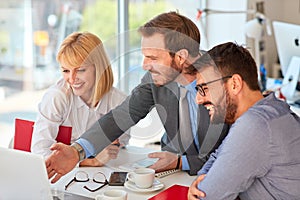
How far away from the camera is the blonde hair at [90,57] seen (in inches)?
84.0

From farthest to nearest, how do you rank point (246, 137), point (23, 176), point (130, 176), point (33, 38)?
point (33, 38) → point (130, 176) → point (23, 176) → point (246, 137)

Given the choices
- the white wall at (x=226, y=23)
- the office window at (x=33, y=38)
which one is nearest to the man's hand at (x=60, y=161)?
the office window at (x=33, y=38)

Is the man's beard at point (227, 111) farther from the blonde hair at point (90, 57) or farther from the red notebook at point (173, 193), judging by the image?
the blonde hair at point (90, 57)

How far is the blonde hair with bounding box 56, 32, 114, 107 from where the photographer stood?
2.13 metres

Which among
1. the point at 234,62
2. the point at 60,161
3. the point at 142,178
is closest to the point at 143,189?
the point at 142,178

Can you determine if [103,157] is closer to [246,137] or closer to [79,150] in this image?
[79,150]

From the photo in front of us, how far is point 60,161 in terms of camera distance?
1.90 metres

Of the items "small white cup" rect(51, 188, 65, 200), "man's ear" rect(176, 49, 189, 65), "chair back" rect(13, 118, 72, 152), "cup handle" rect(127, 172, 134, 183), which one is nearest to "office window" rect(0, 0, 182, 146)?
"chair back" rect(13, 118, 72, 152)

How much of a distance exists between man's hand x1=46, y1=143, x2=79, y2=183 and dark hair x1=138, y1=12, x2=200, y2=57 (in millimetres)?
498

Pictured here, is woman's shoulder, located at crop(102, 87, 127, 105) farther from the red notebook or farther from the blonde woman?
the red notebook

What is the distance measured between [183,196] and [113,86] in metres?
0.67

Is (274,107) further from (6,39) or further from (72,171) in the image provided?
(6,39)

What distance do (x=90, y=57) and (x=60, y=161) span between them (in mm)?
468

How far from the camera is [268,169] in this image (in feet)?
4.83
